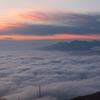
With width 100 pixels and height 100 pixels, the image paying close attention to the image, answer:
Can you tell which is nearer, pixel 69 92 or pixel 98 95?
pixel 98 95

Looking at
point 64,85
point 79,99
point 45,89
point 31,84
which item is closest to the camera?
point 79,99

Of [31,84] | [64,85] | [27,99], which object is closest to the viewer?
[27,99]

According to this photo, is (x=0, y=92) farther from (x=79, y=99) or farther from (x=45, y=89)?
(x=79, y=99)

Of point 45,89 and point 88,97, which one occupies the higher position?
point 88,97

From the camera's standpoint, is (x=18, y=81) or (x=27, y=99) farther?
(x=18, y=81)

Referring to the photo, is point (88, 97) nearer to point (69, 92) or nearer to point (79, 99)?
point (79, 99)

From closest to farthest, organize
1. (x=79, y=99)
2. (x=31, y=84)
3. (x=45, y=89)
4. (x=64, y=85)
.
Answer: (x=79, y=99), (x=45, y=89), (x=64, y=85), (x=31, y=84)

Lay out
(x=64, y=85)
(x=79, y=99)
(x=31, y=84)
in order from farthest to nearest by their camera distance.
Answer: (x=31, y=84)
(x=64, y=85)
(x=79, y=99)

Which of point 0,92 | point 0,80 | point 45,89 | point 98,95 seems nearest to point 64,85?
point 45,89

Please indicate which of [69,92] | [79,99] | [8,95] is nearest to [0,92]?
[8,95]
